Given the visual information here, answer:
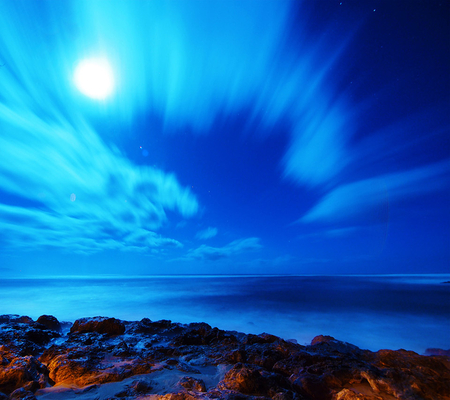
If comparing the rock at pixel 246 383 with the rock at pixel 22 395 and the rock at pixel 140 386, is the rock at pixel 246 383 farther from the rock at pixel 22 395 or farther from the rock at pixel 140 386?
the rock at pixel 22 395

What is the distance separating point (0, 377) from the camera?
3938mm

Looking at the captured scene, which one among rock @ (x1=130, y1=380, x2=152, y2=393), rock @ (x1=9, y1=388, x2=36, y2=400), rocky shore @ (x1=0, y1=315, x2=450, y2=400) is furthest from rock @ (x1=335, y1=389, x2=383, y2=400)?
rock @ (x1=9, y1=388, x2=36, y2=400)

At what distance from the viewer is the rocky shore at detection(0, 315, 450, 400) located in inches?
153

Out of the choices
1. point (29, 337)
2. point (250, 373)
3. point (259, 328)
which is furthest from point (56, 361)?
point (259, 328)

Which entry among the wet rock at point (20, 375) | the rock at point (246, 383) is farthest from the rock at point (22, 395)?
the rock at point (246, 383)

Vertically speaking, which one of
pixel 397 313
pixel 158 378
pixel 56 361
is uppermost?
pixel 56 361

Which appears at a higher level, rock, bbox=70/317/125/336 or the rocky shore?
rock, bbox=70/317/125/336

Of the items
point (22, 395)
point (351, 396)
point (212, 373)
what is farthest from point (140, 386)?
point (351, 396)

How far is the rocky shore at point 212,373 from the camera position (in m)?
3.89

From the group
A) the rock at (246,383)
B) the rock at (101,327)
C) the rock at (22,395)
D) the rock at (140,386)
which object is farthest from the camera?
the rock at (101,327)

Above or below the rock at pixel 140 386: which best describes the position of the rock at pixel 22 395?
above

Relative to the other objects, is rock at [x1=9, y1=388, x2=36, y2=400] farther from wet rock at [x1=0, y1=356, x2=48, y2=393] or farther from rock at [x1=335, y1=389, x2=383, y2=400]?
rock at [x1=335, y1=389, x2=383, y2=400]

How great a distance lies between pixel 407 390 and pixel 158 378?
4.57 meters

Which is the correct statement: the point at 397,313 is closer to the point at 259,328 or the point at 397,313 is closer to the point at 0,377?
the point at 259,328
